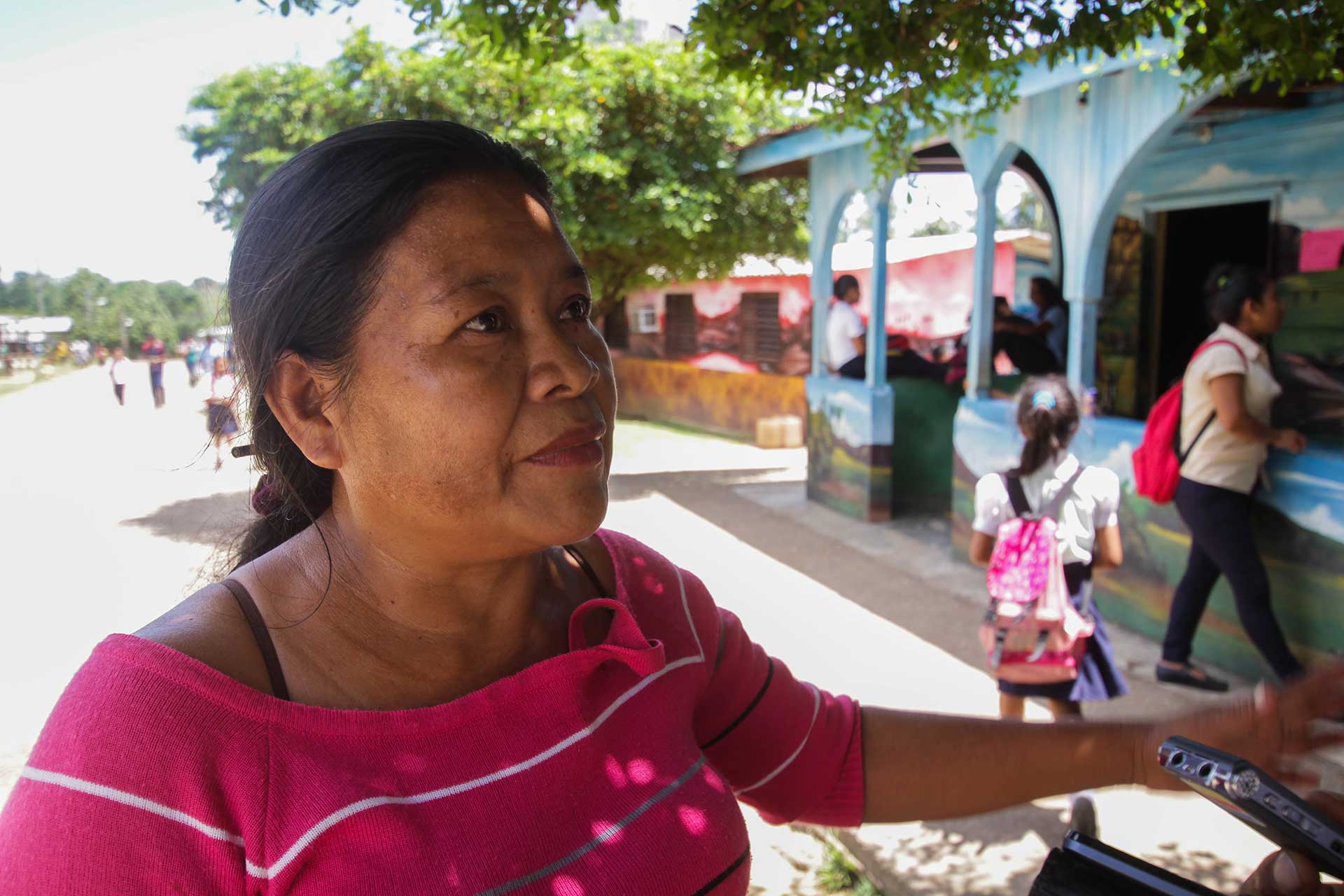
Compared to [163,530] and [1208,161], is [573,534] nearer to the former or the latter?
[1208,161]

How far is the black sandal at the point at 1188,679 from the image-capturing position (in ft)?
16.0

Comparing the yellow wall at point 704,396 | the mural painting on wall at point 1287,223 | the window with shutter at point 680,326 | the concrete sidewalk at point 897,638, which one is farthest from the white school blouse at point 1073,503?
the window with shutter at point 680,326

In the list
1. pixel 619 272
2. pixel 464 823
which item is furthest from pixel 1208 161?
pixel 464 823

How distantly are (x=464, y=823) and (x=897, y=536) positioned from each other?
734 centimetres

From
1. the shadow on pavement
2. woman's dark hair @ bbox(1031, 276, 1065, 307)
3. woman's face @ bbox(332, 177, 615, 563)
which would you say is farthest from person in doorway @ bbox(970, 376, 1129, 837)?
the shadow on pavement

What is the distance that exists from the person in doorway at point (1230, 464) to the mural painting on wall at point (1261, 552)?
0.14 meters

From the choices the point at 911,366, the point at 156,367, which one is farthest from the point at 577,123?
the point at 156,367

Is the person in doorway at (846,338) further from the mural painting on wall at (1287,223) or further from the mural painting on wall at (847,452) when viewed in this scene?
the mural painting on wall at (1287,223)

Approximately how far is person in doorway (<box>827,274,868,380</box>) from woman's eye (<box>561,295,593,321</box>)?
7797 mm

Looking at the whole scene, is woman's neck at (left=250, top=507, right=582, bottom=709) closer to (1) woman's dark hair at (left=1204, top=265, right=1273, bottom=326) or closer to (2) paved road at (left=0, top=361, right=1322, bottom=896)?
(2) paved road at (left=0, top=361, right=1322, bottom=896)

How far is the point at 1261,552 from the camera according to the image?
16.6 ft

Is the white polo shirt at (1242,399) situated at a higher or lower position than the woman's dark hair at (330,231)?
lower

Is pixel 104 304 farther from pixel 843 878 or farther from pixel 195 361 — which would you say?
pixel 843 878

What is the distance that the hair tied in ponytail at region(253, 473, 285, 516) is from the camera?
1.51 metres
